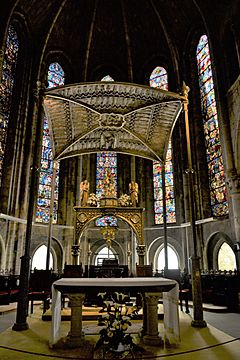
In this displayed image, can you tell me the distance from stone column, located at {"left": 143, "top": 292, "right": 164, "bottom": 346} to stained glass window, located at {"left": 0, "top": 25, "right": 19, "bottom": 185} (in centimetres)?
1058

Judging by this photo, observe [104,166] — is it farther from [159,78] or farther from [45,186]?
[159,78]

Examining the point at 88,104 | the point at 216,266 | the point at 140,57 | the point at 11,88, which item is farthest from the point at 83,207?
the point at 140,57

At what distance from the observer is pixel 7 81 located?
1466cm

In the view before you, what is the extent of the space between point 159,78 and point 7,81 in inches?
362

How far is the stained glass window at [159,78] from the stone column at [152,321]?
15048mm

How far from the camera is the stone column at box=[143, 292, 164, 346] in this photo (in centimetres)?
479

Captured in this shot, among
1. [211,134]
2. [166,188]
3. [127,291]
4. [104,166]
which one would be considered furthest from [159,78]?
[127,291]

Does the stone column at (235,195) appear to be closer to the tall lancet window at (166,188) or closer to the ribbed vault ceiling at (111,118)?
the ribbed vault ceiling at (111,118)

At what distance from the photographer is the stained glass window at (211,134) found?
13.1m

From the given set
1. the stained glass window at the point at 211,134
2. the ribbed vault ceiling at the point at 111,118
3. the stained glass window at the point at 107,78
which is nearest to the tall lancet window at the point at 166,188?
the stained glass window at the point at 211,134

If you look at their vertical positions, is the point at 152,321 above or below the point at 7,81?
below

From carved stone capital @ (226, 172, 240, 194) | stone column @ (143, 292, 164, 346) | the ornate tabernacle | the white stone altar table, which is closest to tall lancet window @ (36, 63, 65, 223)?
the ornate tabernacle

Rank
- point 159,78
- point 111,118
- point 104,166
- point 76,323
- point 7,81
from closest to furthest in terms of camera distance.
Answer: point 76,323
point 111,118
point 7,81
point 104,166
point 159,78

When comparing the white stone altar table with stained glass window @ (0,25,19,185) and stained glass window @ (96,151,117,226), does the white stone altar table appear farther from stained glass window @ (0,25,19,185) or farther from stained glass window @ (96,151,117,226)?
stained glass window @ (96,151,117,226)
